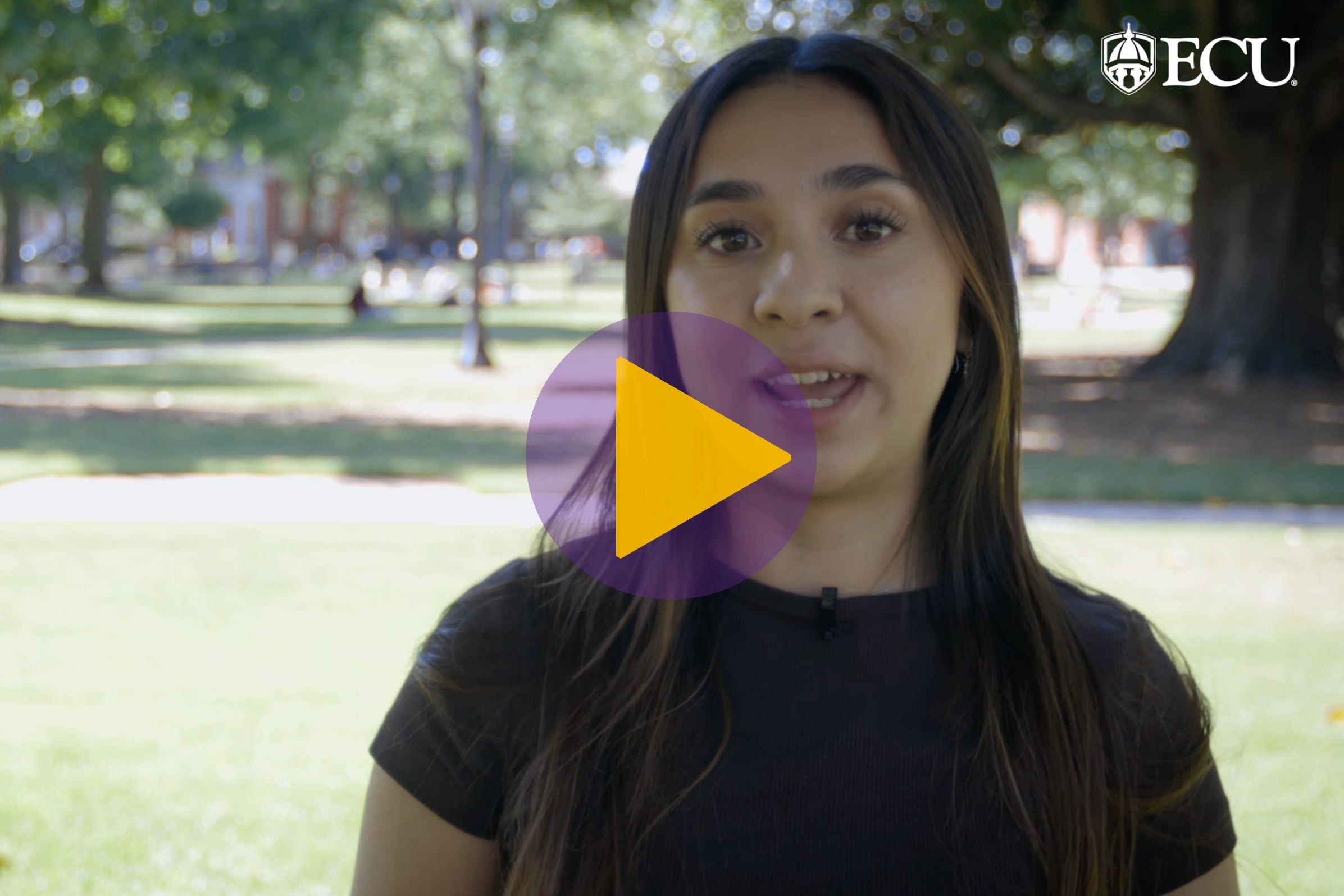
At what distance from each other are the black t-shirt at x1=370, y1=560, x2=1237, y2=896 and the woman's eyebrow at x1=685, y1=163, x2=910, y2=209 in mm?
474

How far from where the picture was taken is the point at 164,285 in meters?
50.6

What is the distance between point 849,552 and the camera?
1.77 metres

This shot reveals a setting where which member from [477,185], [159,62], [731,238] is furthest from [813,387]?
[159,62]

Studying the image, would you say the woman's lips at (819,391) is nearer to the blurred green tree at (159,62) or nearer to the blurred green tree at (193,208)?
the blurred green tree at (159,62)

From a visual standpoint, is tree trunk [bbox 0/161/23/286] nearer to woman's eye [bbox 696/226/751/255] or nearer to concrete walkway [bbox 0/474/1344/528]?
concrete walkway [bbox 0/474/1344/528]

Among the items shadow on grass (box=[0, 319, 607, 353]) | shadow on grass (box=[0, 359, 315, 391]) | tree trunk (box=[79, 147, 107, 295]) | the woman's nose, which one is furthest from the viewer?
tree trunk (box=[79, 147, 107, 295])

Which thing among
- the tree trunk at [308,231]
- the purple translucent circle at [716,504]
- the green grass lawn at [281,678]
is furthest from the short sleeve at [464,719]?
the tree trunk at [308,231]

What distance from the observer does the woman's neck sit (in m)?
1.76

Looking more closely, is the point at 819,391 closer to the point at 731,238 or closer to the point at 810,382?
the point at 810,382

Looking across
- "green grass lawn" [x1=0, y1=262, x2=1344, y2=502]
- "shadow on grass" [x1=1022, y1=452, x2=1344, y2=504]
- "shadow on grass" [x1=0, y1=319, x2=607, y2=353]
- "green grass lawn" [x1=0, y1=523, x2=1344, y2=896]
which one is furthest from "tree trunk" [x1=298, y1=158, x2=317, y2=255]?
"green grass lawn" [x1=0, y1=523, x2=1344, y2=896]

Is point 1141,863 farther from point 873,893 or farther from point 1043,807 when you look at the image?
point 873,893

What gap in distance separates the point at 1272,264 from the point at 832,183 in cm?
1921

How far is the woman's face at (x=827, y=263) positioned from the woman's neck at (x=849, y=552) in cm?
6

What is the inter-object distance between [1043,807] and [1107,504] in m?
8.27
